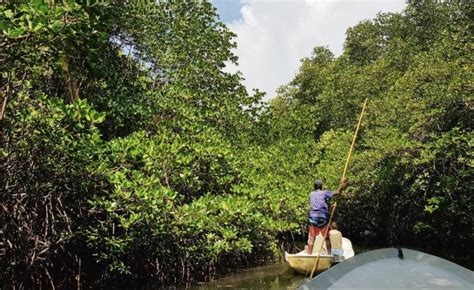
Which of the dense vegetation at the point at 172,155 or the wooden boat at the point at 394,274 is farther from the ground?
the dense vegetation at the point at 172,155

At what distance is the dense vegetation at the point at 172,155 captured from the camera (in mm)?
5609

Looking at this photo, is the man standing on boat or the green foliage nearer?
the man standing on boat

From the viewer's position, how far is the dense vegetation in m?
5.61

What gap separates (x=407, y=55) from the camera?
1752cm

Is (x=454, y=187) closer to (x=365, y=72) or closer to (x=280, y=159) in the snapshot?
(x=280, y=159)

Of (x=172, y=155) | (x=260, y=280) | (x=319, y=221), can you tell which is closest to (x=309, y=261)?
(x=319, y=221)

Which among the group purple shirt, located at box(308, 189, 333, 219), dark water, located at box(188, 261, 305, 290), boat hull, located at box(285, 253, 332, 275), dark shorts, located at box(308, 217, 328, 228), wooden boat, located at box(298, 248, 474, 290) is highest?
purple shirt, located at box(308, 189, 333, 219)

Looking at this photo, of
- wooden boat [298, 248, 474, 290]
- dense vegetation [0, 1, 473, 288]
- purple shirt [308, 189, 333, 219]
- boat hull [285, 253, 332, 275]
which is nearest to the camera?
wooden boat [298, 248, 474, 290]

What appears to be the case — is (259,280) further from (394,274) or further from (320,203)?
(394,274)

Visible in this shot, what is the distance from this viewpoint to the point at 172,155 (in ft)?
23.6

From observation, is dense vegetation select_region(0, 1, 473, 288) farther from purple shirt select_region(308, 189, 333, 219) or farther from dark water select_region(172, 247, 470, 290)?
purple shirt select_region(308, 189, 333, 219)

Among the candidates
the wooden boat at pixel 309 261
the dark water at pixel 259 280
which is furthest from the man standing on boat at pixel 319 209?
the dark water at pixel 259 280

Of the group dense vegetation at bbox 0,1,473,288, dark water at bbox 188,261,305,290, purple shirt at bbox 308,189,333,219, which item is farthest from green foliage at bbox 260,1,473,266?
dark water at bbox 188,261,305,290

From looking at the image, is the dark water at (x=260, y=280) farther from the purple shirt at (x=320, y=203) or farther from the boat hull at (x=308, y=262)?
the purple shirt at (x=320, y=203)
